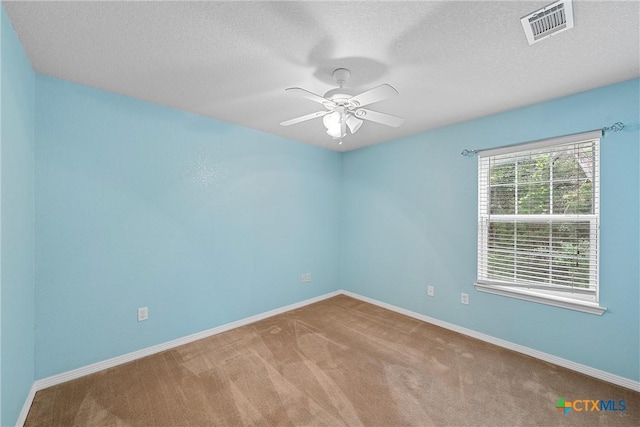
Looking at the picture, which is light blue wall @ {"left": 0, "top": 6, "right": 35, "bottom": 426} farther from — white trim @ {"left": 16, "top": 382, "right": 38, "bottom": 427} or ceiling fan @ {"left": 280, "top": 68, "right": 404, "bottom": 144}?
ceiling fan @ {"left": 280, "top": 68, "right": 404, "bottom": 144}

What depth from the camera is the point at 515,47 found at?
1688mm

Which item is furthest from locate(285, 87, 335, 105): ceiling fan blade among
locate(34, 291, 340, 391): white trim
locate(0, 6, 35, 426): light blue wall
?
locate(34, 291, 340, 391): white trim

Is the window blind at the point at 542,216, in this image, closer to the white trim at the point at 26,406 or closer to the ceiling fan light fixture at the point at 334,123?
the ceiling fan light fixture at the point at 334,123

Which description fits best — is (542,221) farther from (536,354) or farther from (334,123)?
(334,123)

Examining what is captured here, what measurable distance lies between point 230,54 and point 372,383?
103 inches

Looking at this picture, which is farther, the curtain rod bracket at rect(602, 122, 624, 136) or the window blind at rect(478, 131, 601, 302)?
the window blind at rect(478, 131, 601, 302)

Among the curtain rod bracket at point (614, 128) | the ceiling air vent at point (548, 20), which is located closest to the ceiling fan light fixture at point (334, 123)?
the ceiling air vent at point (548, 20)

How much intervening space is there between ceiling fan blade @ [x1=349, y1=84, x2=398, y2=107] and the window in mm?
1795

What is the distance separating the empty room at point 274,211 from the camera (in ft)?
5.12

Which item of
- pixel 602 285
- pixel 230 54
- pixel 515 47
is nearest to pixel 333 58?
pixel 230 54

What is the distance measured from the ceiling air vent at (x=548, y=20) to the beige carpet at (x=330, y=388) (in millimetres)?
2382

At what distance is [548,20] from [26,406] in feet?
13.0

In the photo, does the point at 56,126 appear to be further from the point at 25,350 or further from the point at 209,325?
the point at 209,325

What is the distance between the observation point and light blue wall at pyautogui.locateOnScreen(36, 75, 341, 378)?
6.88 ft
